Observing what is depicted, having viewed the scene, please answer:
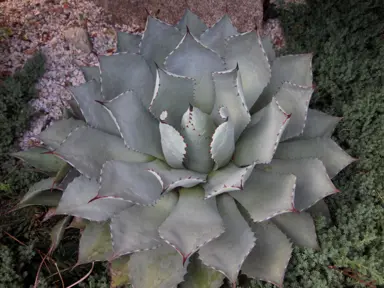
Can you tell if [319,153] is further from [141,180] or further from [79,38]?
[79,38]

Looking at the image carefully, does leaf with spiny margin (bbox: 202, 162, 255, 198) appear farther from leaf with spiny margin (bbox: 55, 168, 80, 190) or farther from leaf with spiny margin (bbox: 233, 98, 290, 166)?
leaf with spiny margin (bbox: 55, 168, 80, 190)

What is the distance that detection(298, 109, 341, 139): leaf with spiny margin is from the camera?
147cm

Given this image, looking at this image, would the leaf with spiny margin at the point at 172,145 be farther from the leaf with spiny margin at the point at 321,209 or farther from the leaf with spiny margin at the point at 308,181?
the leaf with spiny margin at the point at 321,209

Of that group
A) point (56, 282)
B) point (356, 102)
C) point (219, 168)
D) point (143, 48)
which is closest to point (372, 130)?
point (356, 102)

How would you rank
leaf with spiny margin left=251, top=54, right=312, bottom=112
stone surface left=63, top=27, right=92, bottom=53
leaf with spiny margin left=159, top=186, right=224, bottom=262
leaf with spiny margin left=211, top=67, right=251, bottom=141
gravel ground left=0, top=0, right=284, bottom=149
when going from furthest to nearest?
stone surface left=63, top=27, right=92, bottom=53
gravel ground left=0, top=0, right=284, bottom=149
leaf with spiny margin left=251, top=54, right=312, bottom=112
leaf with spiny margin left=211, top=67, right=251, bottom=141
leaf with spiny margin left=159, top=186, right=224, bottom=262

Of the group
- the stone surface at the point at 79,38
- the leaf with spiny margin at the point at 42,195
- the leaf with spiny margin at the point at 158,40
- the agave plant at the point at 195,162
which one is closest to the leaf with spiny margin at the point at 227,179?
the agave plant at the point at 195,162

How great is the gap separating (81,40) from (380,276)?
2.00 meters

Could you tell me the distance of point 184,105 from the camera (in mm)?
1343

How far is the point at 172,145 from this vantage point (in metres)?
1.20

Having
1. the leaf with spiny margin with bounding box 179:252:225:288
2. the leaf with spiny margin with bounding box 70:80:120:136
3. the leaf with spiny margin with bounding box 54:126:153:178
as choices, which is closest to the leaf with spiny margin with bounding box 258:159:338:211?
the leaf with spiny margin with bounding box 179:252:225:288

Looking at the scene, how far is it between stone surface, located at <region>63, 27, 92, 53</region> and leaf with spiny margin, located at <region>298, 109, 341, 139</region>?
1503mm

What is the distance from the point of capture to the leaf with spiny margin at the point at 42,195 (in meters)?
1.56

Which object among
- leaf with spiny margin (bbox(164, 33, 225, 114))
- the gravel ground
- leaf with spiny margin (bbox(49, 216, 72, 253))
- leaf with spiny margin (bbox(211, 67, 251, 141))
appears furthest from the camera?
the gravel ground

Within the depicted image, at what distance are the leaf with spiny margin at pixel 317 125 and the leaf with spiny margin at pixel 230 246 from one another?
43 cm
